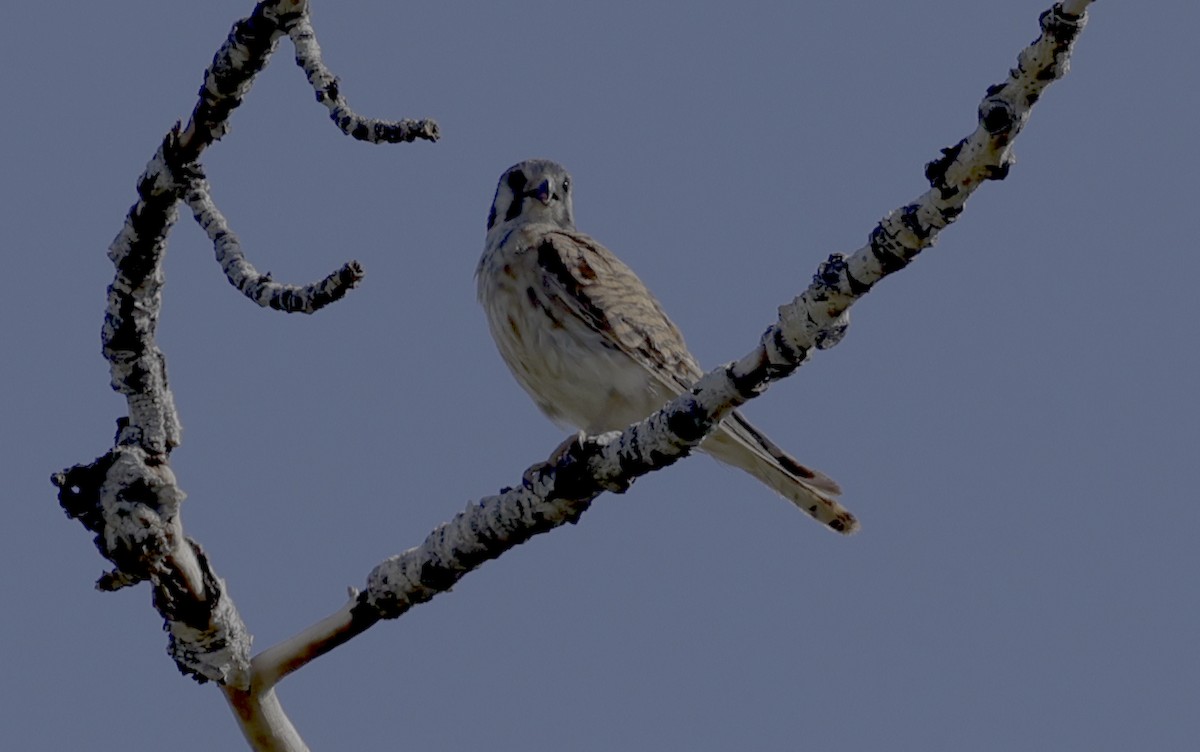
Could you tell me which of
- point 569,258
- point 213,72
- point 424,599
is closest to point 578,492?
point 424,599

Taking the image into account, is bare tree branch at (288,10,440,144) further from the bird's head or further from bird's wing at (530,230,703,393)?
the bird's head

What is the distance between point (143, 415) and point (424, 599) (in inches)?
34.0

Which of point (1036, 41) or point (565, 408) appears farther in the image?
point (565, 408)

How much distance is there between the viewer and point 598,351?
5891mm

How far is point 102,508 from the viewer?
4.37 m

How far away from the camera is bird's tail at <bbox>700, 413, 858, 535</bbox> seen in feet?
18.5

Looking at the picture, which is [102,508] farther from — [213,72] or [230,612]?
[213,72]

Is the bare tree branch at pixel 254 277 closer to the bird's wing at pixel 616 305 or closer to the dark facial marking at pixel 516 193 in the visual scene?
the bird's wing at pixel 616 305

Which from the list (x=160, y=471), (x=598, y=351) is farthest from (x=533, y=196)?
(x=160, y=471)

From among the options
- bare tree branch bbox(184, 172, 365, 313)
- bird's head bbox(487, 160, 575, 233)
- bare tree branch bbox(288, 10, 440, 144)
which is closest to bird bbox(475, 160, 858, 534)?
bird's head bbox(487, 160, 575, 233)

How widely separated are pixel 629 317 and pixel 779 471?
2.45ft

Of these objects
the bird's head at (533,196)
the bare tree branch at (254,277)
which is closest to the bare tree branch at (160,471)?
the bare tree branch at (254,277)

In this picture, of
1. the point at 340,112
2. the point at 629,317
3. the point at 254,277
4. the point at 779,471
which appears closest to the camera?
the point at 340,112

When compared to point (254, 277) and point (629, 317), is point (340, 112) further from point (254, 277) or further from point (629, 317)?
point (629, 317)
